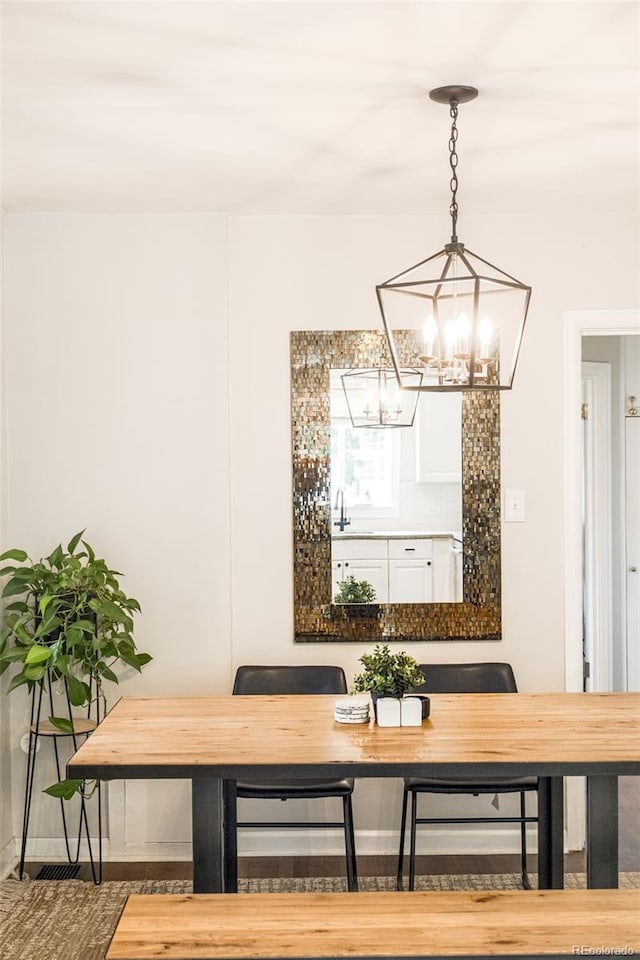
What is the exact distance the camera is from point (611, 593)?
18.0 feet

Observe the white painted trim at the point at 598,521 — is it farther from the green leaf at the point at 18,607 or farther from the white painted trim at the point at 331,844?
the green leaf at the point at 18,607

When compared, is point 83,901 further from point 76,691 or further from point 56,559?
point 56,559

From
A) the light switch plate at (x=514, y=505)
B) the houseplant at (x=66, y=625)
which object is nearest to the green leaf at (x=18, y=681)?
the houseplant at (x=66, y=625)

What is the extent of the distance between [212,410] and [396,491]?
0.80 m

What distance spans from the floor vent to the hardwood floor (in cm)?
3

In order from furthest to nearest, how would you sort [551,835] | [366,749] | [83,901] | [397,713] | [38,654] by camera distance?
[83,901] < [38,654] < [551,835] < [397,713] < [366,749]

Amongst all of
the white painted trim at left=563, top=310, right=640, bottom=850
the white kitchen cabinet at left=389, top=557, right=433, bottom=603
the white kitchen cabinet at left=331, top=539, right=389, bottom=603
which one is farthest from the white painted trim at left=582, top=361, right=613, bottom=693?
the white kitchen cabinet at left=331, top=539, right=389, bottom=603

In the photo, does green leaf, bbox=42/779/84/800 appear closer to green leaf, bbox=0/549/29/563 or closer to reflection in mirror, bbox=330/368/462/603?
green leaf, bbox=0/549/29/563

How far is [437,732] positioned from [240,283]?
199 centimetres

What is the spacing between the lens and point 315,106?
2639 mm

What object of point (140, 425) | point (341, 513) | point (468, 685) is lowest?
point (468, 685)

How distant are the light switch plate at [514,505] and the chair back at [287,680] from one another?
0.93m

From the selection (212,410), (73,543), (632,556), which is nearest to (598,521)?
(632,556)

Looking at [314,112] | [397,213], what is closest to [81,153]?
[314,112]
